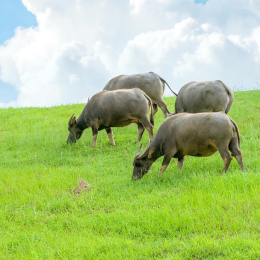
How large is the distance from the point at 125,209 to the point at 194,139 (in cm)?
214

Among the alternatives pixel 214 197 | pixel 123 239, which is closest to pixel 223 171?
pixel 214 197

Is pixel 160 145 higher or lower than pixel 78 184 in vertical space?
higher

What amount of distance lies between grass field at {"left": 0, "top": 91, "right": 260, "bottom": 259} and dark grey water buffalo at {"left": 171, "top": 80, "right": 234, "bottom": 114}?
49.9 inches

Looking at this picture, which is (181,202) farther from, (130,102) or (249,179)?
(130,102)

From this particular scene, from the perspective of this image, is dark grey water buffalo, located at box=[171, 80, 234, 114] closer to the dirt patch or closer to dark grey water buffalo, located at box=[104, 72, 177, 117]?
dark grey water buffalo, located at box=[104, 72, 177, 117]

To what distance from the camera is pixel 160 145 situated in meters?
8.84

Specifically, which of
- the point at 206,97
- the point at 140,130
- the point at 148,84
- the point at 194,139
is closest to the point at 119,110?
the point at 140,130

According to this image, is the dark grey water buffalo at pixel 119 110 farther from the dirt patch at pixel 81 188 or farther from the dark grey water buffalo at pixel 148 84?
the dirt patch at pixel 81 188

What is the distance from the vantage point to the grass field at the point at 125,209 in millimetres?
5781

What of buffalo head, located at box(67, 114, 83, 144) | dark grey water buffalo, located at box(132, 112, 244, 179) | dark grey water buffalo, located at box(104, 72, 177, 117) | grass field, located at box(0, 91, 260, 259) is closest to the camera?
grass field, located at box(0, 91, 260, 259)

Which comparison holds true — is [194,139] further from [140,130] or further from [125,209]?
[140,130]

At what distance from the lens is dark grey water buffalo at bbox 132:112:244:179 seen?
8008 mm

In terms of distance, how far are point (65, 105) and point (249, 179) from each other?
1490 cm

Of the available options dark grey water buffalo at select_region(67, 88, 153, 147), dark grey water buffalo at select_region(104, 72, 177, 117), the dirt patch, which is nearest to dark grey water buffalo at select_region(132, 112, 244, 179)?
the dirt patch
